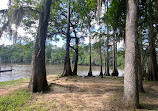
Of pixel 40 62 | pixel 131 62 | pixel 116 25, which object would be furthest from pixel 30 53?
pixel 131 62

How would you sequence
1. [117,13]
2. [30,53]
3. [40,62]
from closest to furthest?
[40,62] < [117,13] < [30,53]

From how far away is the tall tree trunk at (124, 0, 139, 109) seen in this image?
323 cm

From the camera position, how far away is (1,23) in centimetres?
571

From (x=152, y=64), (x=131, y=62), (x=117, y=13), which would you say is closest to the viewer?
(x=131, y=62)

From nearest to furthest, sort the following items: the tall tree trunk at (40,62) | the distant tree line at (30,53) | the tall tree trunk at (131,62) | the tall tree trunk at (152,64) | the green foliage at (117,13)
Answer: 1. the tall tree trunk at (131,62)
2. the tall tree trunk at (40,62)
3. the green foliage at (117,13)
4. the tall tree trunk at (152,64)
5. the distant tree line at (30,53)

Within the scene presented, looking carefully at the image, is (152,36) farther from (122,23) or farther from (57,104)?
(57,104)

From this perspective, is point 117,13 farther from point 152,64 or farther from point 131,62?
point 152,64

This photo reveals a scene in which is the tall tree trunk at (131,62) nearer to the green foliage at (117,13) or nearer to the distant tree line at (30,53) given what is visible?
the green foliage at (117,13)

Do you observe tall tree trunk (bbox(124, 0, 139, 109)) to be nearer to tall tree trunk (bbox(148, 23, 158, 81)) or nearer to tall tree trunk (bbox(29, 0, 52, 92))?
tall tree trunk (bbox(29, 0, 52, 92))

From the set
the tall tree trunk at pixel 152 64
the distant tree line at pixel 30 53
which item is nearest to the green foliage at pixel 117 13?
the tall tree trunk at pixel 152 64

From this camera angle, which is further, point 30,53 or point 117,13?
point 30,53

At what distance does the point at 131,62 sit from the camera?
10.9 ft

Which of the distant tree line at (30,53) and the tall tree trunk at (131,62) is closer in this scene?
the tall tree trunk at (131,62)

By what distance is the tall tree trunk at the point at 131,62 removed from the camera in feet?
10.6
